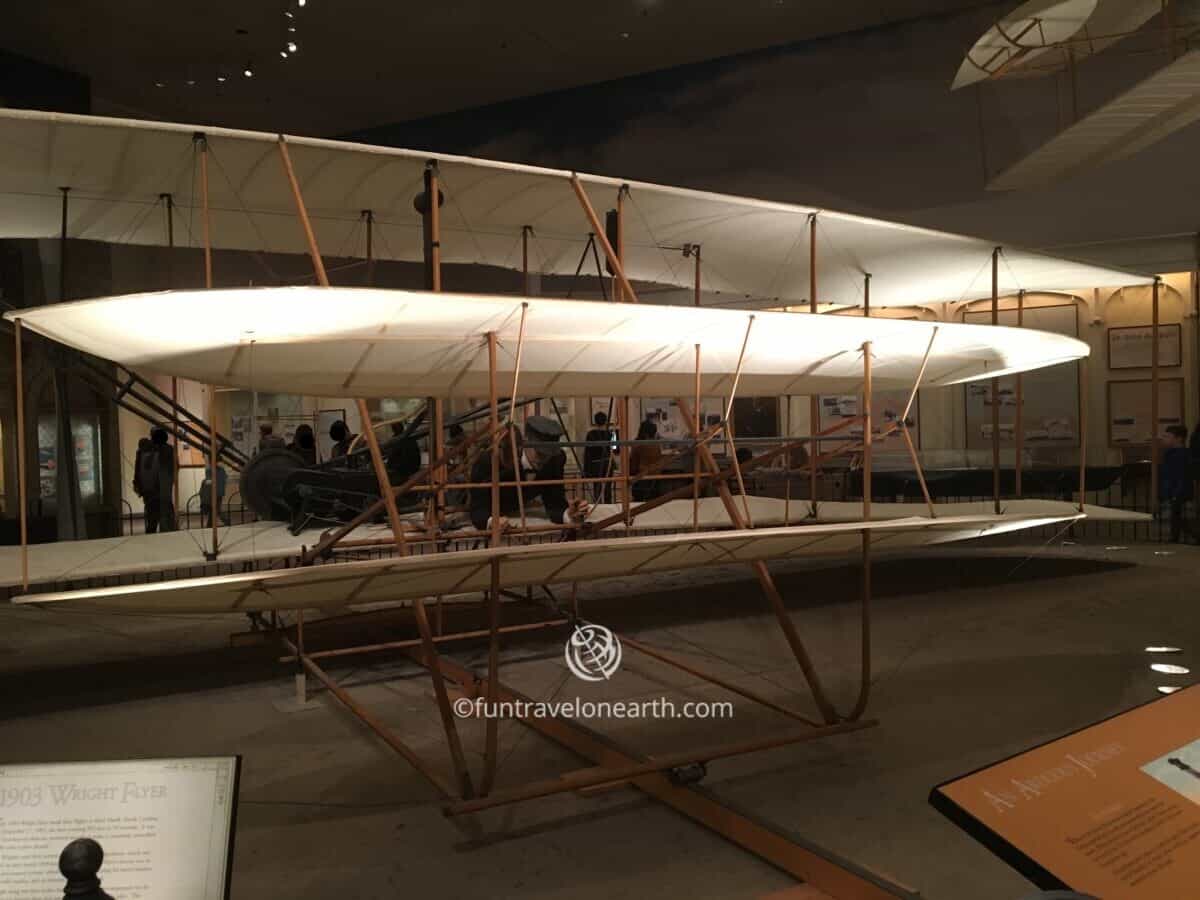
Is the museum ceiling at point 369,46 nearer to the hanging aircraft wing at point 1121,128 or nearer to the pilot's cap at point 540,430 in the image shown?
the hanging aircraft wing at point 1121,128

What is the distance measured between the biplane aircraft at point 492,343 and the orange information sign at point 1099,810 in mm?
935

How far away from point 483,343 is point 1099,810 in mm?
2446

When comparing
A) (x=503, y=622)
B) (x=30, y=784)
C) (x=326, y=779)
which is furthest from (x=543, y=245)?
(x=30, y=784)

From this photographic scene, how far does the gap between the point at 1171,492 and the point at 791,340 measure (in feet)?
23.4

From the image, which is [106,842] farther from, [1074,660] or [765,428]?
[765,428]

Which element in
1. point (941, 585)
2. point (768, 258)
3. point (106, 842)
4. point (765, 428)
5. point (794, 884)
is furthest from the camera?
point (765, 428)

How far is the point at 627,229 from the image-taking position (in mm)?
5102

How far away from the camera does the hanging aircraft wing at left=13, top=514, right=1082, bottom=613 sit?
7.23ft

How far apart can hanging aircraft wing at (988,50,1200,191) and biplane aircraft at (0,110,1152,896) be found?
4.45ft

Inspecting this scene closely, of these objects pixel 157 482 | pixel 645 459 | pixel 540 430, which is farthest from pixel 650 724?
pixel 157 482

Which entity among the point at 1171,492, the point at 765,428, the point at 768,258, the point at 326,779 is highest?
the point at 768,258

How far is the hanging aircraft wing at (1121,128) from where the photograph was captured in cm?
549

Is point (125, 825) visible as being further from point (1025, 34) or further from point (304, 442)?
point (1025, 34)

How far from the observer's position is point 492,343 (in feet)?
9.84
